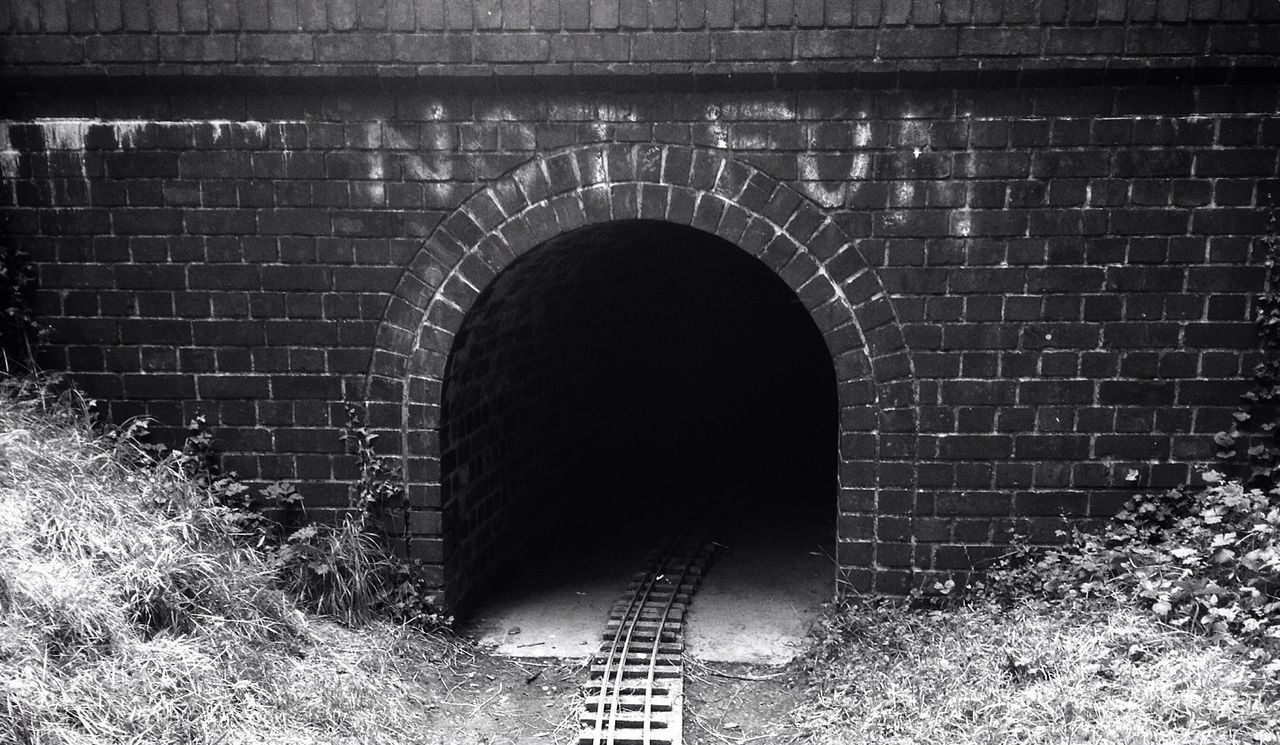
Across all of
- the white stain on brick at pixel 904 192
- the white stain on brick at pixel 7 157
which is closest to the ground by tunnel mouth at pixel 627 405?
the white stain on brick at pixel 904 192

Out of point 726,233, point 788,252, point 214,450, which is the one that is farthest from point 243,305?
point 788,252

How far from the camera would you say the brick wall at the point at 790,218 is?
5000 millimetres

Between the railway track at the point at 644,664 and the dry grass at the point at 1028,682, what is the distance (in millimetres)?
780

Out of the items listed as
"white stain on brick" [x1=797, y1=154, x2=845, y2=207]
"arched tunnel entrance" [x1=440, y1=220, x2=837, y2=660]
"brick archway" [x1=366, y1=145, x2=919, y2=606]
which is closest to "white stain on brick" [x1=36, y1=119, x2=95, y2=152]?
"brick archway" [x1=366, y1=145, x2=919, y2=606]

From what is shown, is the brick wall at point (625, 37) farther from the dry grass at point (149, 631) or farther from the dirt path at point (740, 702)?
the dirt path at point (740, 702)

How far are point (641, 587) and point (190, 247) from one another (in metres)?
3.70

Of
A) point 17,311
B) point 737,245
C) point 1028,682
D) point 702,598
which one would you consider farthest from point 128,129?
point 1028,682

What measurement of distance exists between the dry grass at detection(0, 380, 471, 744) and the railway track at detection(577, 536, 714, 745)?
937mm

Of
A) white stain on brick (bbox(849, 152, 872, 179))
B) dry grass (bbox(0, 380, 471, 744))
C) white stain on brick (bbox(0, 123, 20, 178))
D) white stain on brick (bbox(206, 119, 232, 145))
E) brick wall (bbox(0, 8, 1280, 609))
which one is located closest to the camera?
dry grass (bbox(0, 380, 471, 744))

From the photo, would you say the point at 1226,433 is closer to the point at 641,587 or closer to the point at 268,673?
the point at 641,587

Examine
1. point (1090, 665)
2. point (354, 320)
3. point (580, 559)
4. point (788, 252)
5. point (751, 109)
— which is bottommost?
point (580, 559)

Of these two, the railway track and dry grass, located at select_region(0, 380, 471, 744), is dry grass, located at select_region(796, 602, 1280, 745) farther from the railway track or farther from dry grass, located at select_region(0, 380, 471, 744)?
dry grass, located at select_region(0, 380, 471, 744)

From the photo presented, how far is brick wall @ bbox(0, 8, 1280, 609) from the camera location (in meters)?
5.00

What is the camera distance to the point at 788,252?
5203 mm
